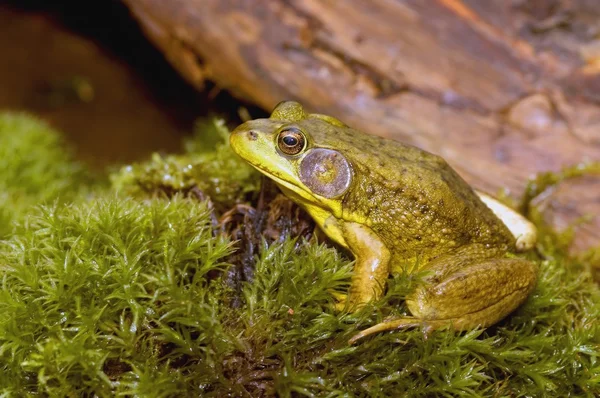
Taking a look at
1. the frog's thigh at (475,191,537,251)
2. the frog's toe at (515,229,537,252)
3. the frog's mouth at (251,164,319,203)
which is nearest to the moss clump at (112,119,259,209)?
the frog's mouth at (251,164,319,203)

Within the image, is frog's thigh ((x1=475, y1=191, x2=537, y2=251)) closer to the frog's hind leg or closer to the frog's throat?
the frog's hind leg

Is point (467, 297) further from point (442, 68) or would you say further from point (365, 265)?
point (442, 68)

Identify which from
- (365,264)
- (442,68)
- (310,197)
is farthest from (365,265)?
(442,68)

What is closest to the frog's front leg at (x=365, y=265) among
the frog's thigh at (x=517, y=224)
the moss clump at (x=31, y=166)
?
the frog's thigh at (x=517, y=224)

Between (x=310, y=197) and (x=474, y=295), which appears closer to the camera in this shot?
(x=474, y=295)

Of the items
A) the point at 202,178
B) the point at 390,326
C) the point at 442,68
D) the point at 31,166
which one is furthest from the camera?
the point at 31,166

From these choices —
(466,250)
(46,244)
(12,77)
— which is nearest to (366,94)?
(466,250)

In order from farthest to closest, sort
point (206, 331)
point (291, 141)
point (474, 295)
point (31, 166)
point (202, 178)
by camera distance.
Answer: point (31, 166) → point (202, 178) → point (291, 141) → point (474, 295) → point (206, 331)
